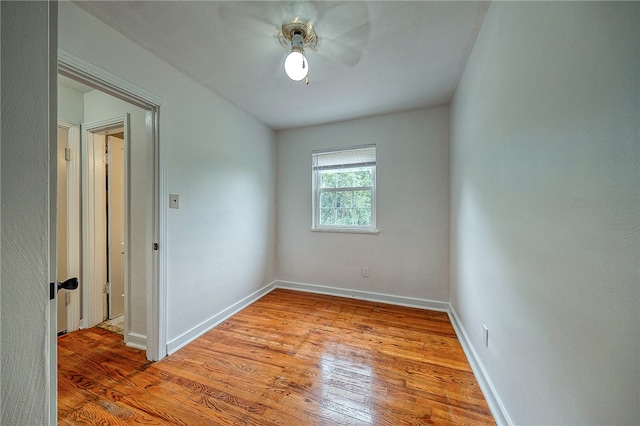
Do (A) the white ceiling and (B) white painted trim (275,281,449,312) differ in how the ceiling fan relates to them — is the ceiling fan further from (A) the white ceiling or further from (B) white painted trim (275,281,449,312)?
(B) white painted trim (275,281,449,312)

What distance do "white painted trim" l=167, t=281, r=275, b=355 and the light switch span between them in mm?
1099

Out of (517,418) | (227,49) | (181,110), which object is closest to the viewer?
(517,418)

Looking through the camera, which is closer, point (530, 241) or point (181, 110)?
point (530, 241)

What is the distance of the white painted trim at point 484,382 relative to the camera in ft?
4.05

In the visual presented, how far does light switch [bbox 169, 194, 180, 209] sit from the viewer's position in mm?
1885

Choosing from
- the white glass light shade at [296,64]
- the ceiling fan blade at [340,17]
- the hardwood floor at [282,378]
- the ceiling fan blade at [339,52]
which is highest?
the ceiling fan blade at [339,52]

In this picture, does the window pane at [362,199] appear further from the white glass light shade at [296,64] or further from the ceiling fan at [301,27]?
the white glass light shade at [296,64]

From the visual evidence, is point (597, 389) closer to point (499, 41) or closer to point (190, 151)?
point (499, 41)

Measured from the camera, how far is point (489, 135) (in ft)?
4.67

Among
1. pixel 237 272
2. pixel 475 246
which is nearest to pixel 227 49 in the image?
pixel 237 272

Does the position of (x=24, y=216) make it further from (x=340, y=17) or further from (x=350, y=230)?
(x=350, y=230)

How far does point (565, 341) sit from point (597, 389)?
14 centimetres

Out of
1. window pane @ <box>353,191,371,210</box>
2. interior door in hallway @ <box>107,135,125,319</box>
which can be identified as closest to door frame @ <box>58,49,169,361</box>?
interior door in hallway @ <box>107,135,125,319</box>

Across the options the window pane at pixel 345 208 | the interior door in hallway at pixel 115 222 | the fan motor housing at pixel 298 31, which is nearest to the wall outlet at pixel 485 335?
the window pane at pixel 345 208
